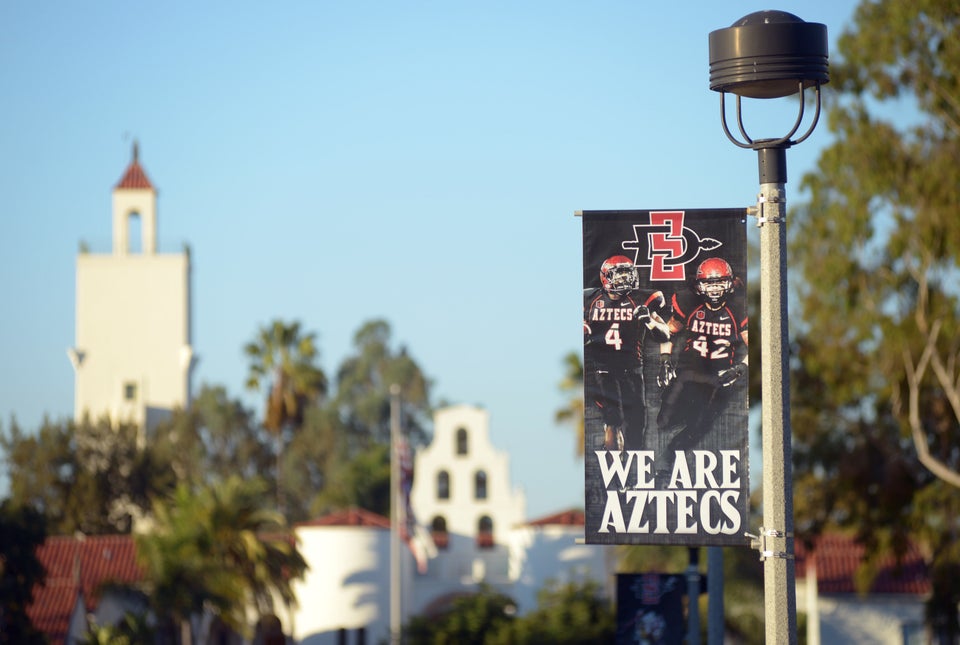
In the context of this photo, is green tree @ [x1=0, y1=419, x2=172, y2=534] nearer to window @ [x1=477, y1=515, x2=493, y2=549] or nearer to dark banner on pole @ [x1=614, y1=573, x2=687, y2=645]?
window @ [x1=477, y1=515, x2=493, y2=549]

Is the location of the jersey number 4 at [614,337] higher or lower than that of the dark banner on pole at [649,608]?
higher

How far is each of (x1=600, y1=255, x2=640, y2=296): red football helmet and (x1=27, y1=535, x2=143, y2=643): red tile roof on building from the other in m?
46.9

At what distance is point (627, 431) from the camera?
8.16 meters

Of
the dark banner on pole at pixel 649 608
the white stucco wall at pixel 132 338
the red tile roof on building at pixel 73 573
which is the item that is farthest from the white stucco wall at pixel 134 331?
the dark banner on pole at pixel 649 608

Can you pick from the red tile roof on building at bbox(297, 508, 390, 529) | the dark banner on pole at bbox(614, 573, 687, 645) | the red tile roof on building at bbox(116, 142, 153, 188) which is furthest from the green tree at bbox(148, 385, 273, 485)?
the dark banner on pole at bbox(614, 573, 687, 645)

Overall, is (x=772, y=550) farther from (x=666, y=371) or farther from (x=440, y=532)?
(x=440, y=532)

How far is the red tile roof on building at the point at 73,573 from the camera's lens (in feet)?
180

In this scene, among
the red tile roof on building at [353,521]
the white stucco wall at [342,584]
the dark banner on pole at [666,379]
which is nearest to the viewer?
the dark banner on pole at [666,379]

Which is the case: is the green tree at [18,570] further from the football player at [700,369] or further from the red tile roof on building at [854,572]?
the football player at [700,369]

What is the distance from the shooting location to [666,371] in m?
8.16

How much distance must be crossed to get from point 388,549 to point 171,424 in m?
20.6

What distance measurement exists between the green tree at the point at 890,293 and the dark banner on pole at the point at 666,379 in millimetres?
30098

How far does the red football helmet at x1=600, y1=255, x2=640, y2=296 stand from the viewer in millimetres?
8289

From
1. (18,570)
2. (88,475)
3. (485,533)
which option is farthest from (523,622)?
(88,475)
